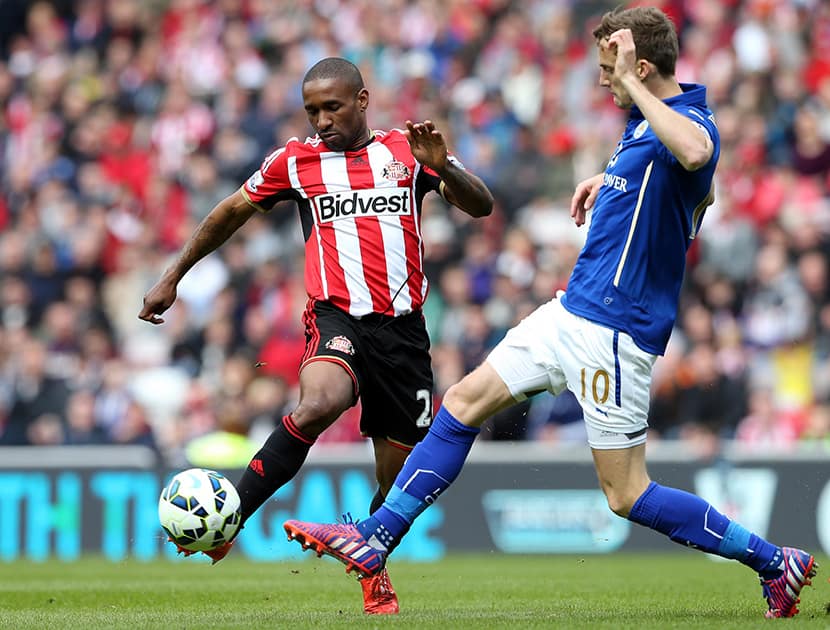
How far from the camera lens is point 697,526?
245 inches

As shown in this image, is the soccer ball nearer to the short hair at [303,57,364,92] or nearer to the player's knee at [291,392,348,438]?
the player's knee at [291,392,348,438]

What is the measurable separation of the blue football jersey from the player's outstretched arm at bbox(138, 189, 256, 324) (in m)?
1.82

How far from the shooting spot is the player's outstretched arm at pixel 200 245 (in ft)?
23.4

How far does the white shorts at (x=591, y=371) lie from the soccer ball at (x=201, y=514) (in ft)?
4.21

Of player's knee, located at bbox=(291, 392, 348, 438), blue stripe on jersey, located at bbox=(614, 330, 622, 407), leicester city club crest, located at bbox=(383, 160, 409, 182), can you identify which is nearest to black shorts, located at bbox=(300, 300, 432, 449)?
player's knee, located at bbox=(291, 392, 348, 438)

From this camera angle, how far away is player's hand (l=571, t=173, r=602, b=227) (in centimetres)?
672

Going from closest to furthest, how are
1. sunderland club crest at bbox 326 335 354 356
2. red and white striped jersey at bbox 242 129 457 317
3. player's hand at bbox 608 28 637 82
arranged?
player's hand at bbox 608 28 637 82 < sunderland club crest at bbox 326 335 354 356 < red and white striped jersey at bbox 242 129 457 317

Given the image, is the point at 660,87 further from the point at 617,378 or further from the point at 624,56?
the point at 617,378

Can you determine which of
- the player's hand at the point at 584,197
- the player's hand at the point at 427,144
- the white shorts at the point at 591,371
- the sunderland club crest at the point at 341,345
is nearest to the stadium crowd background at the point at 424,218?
the sunderland club crest at the point at 341,345

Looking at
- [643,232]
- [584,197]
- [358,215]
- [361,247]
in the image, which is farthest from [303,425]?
[643,232]

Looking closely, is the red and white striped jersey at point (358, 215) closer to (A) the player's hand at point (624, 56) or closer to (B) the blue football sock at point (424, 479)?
(B) the blue football sock at point (424, 479)

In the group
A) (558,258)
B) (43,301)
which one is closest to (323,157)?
(558,258)

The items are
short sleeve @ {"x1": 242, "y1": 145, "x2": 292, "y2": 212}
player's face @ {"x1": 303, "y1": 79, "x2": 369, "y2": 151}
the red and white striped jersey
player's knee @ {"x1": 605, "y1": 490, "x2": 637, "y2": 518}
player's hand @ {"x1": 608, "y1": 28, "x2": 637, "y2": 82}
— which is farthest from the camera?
short sleeve @ {"x1": 242, "y1": 145, "x2": 292, "y2": 212}

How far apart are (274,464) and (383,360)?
2.36 ft
